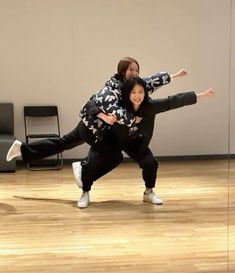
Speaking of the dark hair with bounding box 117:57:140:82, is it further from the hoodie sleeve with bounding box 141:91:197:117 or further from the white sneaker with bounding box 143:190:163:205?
the white sneaker with bounding box 143:190:163:205

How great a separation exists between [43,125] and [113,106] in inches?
114

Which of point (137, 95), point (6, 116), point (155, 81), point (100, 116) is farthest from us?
point (6, 116)

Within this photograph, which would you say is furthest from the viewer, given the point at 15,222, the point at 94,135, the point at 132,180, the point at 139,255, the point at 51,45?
the point at 51,45

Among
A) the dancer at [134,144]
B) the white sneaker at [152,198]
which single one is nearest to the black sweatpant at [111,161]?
the dancer at [134,144]

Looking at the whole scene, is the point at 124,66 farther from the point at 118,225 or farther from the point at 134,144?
the point at 118,225

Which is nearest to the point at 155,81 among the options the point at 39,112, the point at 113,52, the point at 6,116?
the point at 113,52

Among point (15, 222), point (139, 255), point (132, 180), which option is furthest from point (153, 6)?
point (139, 255)

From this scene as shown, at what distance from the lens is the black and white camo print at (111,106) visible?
4461 mm

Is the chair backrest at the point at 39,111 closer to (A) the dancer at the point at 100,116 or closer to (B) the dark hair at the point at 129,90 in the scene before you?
(A) the dancer at the point at 100,116

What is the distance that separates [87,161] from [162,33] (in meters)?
3.01

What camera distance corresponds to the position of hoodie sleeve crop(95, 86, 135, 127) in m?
4.45

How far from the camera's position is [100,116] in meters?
4.59

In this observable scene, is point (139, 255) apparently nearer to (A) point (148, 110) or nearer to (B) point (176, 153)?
(A) point (148, 110)

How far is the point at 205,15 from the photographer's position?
732 cm
